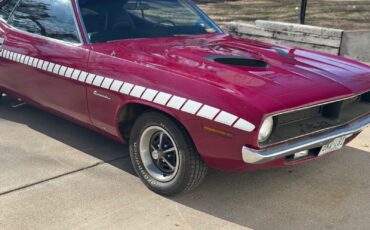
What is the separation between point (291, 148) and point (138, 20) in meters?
2.02

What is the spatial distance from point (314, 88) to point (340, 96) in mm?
237

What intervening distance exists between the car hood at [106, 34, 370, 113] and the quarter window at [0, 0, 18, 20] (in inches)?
71.2

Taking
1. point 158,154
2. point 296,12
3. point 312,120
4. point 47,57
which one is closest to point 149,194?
point 158,154

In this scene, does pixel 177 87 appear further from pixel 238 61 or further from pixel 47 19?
pixel 47 19

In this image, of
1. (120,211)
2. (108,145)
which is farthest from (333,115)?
(108,145)

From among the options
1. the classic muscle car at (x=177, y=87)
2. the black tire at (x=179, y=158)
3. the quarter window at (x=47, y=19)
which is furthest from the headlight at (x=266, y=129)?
the quarter window at (x=47, y=19)

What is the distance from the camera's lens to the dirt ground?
9.99 meters

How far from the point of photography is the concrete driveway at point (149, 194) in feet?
10.6

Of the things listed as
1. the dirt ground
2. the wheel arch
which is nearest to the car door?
the wheel arch

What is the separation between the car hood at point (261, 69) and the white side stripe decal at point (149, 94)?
6.3 inches

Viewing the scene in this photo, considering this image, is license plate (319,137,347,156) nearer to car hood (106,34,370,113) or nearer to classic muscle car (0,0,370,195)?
classic muscle car (0,0,370,195)

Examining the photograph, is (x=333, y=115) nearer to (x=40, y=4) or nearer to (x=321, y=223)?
(x=321, y=223)

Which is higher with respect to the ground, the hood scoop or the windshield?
the windshield

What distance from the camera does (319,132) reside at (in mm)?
3305
